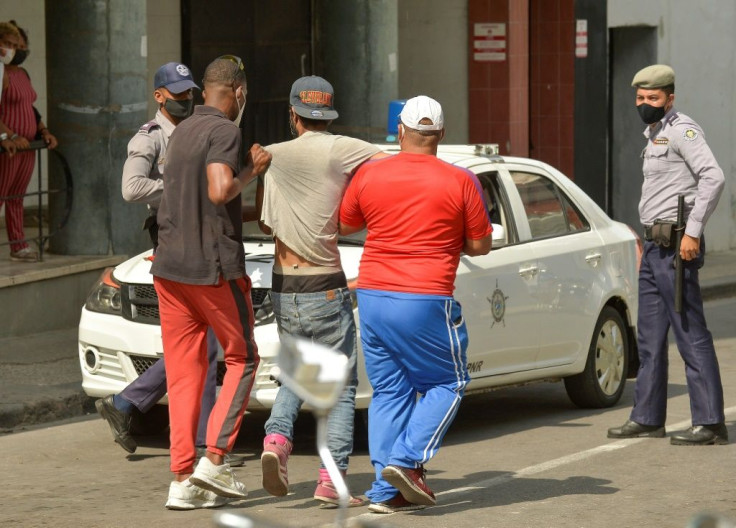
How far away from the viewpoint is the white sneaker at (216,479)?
22.6 feet

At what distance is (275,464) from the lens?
6746mm

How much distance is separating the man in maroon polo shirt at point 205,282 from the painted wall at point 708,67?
11.7m

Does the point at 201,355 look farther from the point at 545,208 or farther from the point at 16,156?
the point at 16,156

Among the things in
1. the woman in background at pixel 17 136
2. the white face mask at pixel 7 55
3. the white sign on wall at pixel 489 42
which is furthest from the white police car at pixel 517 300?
the white sign on wall at pixel 489 42

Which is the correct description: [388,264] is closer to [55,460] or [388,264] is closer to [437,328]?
[437,328]

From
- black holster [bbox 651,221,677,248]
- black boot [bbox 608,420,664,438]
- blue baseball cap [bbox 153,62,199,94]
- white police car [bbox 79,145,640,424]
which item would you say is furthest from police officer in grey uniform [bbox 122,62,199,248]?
black boot [bbox 608,420,664,438]

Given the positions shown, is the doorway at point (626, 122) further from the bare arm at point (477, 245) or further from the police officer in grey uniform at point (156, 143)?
the bare arm at point (477, 245)

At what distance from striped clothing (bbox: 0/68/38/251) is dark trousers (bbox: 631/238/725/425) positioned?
5.45 m

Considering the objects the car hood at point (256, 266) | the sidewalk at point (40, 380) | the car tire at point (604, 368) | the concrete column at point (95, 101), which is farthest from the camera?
the concrete column at point (95, 101)

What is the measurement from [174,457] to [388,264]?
49.4 inches

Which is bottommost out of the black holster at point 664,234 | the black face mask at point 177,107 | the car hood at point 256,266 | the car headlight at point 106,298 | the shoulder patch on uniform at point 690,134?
the car headlight at point 106,298

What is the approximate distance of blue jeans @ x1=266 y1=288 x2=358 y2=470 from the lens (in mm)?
6957

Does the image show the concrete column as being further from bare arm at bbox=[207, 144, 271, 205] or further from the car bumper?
bare arm at bbox=[207, 144, 271, 205]

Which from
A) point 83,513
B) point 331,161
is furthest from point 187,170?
point 83,513
